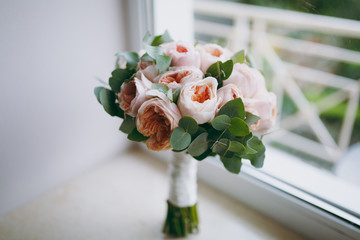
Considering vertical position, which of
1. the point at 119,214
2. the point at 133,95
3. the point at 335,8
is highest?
the point at 335,8

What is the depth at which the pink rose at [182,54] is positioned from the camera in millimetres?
558

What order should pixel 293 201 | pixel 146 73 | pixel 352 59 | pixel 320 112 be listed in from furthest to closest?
pixel 320 112 → pixel 352 59 → pixel 293 201 → pixel 146 73

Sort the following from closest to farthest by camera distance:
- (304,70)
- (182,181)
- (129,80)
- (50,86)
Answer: (129,80), (182,181), (50,86), (304,70)

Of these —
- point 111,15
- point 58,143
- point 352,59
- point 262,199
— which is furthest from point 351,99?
point 58,143

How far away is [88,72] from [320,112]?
5.16 feet

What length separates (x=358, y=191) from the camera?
2.53ft

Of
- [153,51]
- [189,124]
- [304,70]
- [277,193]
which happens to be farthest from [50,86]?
[304,70]

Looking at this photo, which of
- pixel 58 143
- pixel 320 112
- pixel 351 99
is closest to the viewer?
pixel 58 143

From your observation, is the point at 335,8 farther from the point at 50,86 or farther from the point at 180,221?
the point at 50,86

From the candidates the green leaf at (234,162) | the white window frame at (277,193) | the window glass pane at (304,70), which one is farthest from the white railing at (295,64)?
the green leaf at (234,162)

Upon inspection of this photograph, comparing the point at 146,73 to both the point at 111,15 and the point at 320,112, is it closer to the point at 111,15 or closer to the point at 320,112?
the point at 111,15

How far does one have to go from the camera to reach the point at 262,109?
1.84ft

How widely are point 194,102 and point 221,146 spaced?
106mm

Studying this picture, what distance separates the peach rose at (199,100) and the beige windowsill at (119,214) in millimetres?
455
